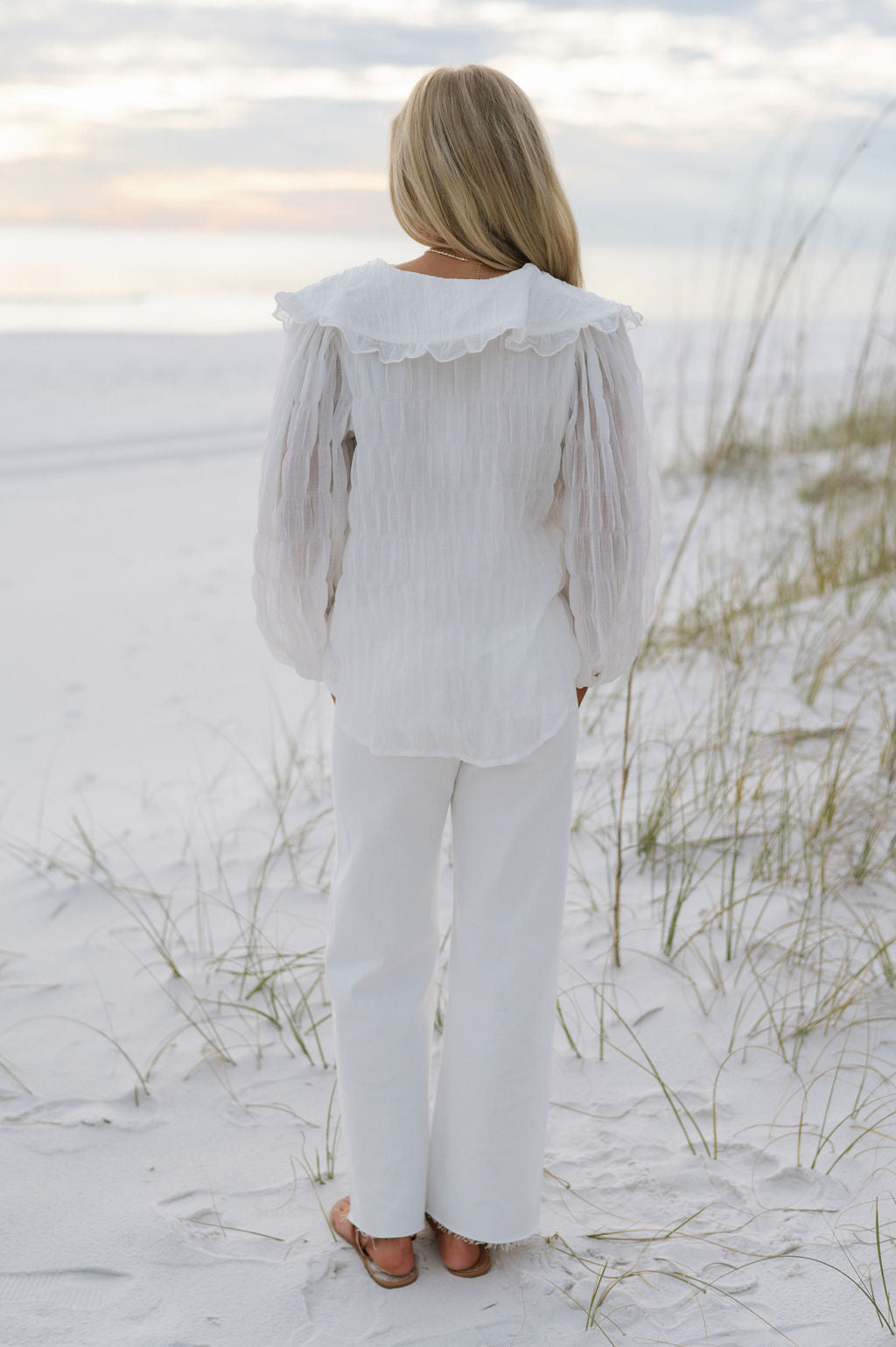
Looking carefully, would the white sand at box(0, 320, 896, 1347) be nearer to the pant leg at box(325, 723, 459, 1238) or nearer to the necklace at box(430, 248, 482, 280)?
the pant leg at box(325, 723, 459, 1238)

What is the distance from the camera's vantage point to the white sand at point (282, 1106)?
1.43 meters

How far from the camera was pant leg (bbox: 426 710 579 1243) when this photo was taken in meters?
1.34

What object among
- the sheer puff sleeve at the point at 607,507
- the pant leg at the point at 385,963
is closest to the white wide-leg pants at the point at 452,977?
the pant leg at the point at 385,963

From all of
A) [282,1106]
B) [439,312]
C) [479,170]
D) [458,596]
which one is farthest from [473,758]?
[282,1106]

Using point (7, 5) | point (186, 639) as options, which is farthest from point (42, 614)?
point (7, 5)

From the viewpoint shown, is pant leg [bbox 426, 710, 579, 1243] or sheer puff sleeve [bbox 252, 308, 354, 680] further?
pant leg [bbox 426, 710, 579, 1243]

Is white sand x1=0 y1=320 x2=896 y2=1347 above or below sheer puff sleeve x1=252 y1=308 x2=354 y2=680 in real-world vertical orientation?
→ below

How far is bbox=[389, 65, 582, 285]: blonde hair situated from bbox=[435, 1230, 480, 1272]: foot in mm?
1281

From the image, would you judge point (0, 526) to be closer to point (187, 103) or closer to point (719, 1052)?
point (719, 1052)

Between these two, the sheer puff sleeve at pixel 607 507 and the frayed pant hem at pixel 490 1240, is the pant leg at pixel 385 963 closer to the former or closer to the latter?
the frayed pant hem at pixel 490 1240

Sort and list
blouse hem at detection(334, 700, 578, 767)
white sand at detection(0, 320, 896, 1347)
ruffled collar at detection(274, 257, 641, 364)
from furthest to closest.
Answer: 1. white sand at detection(0, 320, 896, 1347)
2. blouse hem at detection(334, 700, 578, 767)
3. ruffled collar at detection(274, 257, 641, 364)

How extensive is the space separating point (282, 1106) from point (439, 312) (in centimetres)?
131

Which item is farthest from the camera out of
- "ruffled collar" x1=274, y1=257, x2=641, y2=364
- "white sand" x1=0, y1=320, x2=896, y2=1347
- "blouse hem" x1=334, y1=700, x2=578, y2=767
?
"white sand" x1=0, y1=320, x2=896, y2=1347

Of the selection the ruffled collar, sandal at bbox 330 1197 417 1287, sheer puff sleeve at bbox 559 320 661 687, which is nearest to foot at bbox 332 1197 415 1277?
sandal at bbox 330 1197 417 1287
